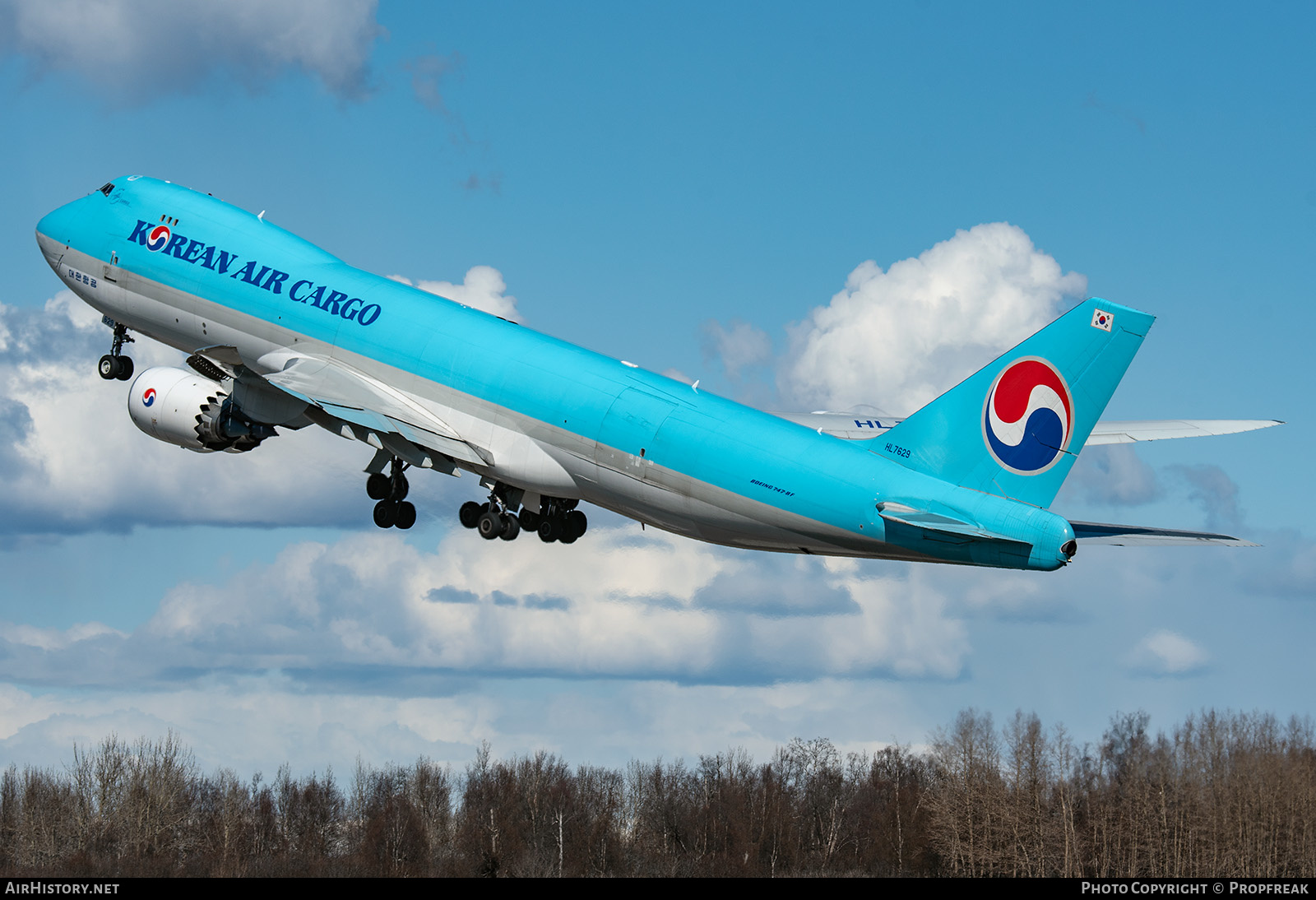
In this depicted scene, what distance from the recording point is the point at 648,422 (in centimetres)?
3170

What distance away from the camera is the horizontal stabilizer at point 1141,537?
25.2 m

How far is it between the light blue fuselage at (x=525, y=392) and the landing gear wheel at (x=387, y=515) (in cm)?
397

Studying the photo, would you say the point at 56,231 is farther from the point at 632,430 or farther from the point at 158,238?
the point at 632,430

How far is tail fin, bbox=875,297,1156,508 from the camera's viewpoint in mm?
26891

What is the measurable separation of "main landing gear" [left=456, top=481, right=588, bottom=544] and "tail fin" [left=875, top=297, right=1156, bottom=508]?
1151cm

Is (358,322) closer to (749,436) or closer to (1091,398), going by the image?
(749,436)

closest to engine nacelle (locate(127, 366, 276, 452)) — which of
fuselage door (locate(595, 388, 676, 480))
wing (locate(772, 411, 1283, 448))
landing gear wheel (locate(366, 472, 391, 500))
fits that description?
landing gear wheel (locate(366, 472, 391, 500))

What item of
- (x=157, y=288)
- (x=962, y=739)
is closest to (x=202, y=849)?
(x=962, y=739)

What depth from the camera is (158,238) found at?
129 ft

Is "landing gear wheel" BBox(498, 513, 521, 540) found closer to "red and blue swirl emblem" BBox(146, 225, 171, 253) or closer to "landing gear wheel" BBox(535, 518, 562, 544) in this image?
"landing gear wheel" BBox(535, 518, 562, 544)

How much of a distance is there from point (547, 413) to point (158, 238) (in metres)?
14.5

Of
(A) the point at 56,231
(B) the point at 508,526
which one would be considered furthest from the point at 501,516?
(A) the point at 56,231

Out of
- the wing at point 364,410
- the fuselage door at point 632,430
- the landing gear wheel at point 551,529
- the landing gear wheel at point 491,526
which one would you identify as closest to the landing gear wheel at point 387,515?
the wing at point 364,410

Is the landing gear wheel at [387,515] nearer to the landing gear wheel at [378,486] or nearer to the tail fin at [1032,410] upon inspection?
the landing gear wheel at [378,486]
